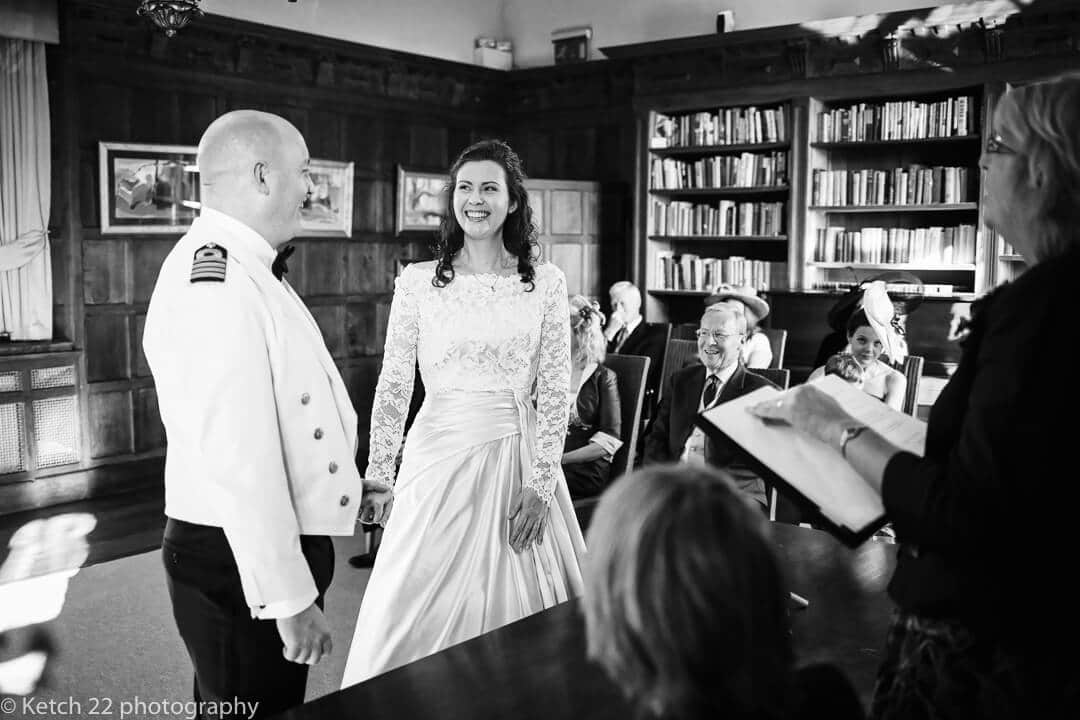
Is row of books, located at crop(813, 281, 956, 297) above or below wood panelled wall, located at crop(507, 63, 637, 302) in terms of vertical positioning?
below

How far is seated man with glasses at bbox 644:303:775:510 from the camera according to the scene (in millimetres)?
3707

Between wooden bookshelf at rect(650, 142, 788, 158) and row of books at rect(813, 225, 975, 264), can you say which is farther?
wooden bookshelf at rect(650, 142, 788, 158)

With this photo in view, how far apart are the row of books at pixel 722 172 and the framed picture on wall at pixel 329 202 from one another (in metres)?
2.47

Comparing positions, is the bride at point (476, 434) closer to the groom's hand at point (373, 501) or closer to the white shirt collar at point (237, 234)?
the groom's hand at point (373, 501)

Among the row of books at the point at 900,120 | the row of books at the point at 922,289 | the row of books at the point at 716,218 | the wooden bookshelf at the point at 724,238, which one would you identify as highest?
the row of books at the point at 900,120

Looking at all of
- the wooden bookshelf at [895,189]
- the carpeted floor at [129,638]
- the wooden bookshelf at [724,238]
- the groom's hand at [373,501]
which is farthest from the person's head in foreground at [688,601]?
the wooden bookshelf at [724,238]

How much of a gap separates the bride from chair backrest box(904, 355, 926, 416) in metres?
2.10

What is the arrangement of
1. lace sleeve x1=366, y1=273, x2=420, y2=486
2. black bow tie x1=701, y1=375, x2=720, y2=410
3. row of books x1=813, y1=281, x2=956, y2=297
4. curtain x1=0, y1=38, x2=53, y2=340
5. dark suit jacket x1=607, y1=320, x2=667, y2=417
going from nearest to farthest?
lace sleeve x1=366, y1=273, x2=420, y2=486
black bow tie x1=701, y1=375, x2=720, y2=410
curtain x1=0, y1=38, x2=53, y2=340
dark suit jacket x1=607, y1=320, x2=667, y2=417
row of books x1=813, y1=281, x2=956, y2=297

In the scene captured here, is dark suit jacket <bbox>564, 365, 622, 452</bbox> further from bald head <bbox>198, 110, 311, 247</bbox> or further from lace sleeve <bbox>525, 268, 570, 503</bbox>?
bald head <bbox>198, 110, 311, 247</bbox>

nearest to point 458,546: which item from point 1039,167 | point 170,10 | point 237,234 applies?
point 237,234

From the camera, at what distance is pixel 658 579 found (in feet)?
2.99

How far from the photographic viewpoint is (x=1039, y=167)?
124 cm

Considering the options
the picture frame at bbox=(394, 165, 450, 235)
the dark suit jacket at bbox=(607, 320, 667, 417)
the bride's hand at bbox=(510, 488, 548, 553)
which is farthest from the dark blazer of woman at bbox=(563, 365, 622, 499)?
the picture frame at bbox=(394, 165, 450, 235)

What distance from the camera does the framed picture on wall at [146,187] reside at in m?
6.35
